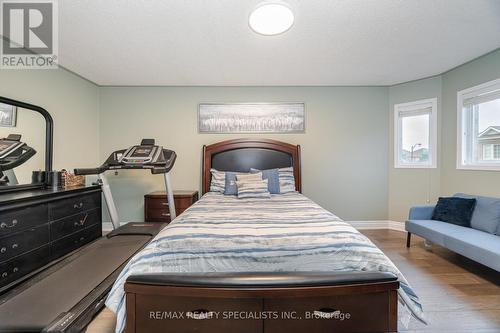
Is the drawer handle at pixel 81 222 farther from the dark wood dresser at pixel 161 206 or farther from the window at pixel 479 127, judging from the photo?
the window at pixel 479 127

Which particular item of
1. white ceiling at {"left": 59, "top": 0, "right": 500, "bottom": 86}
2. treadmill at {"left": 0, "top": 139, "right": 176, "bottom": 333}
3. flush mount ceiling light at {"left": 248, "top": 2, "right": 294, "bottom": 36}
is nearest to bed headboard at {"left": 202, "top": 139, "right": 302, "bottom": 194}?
treadmill at {"left": 0, "top": 139, "right": 176, "bottom": 333}

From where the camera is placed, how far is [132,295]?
1.30m

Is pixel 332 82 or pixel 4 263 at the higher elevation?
pixel 332 82

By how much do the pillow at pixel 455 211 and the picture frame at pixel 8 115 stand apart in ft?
17.1

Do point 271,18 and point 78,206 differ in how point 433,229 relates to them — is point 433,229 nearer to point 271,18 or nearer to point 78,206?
point 271,18

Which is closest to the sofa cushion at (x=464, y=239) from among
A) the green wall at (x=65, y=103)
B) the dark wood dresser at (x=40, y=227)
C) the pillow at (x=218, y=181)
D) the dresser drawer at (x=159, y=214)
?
the pillow at (x=218, y=181)

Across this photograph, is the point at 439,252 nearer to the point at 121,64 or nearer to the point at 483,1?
the point at 483,1

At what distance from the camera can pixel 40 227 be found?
2283 millimetres

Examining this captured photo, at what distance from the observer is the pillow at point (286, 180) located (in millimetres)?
3501

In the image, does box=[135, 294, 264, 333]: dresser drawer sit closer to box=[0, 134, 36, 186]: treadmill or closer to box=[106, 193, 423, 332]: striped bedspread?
box=[106, 193, 423, 332]: striped bedspread

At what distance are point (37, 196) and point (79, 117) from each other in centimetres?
188

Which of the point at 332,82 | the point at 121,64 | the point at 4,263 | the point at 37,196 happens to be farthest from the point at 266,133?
the point at 4,263

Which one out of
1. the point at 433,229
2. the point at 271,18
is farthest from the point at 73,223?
the point at 433,229

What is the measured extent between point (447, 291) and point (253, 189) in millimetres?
2170
